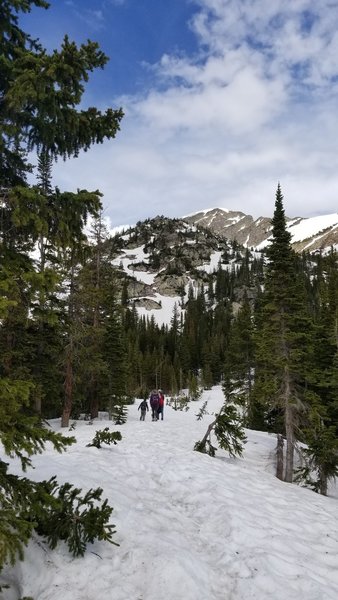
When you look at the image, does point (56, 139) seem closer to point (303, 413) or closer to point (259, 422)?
point (303, 413)

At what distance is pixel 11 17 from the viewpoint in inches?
219

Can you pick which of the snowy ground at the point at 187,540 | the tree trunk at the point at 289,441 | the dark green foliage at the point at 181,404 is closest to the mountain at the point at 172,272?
the dark green foliage at the point at 181,404

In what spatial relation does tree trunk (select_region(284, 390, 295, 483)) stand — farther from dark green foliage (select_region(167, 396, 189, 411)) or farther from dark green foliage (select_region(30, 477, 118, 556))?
dark green foliage (select_region(167, 396, 189, 411))

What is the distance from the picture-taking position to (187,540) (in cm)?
668

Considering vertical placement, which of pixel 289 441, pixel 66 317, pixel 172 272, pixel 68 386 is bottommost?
pixel 289 441

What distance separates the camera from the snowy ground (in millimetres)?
5012

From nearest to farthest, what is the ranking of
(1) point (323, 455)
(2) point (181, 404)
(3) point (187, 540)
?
(3) point (187, 540)
(1) point (323, 455)
(2) point (181, 404)

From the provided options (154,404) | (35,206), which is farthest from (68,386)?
(35,206)

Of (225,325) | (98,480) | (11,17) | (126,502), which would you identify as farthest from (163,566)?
(225,325)

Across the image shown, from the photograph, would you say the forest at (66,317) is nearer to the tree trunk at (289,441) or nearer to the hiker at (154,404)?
the tree trunk at (289,441)

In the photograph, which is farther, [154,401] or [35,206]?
[154,401]

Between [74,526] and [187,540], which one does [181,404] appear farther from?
[74,526]

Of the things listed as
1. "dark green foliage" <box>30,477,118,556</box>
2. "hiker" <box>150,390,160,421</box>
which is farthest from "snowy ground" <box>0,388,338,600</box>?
"hiker" <box>150,390,160,421</box>

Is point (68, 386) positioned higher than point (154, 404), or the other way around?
point (68, 386)
